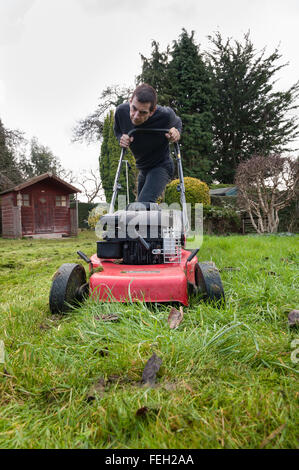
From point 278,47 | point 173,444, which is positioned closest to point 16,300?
point 173,444

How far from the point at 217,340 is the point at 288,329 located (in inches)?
19.0

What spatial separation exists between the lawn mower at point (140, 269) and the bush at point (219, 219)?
634 cm

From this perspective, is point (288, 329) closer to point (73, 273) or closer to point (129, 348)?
point (129, 348)

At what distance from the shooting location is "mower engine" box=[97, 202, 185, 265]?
2.05 metres

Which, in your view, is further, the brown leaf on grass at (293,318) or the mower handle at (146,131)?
the mower handle at (146,131)

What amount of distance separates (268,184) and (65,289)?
744cm

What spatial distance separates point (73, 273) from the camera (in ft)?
6.27

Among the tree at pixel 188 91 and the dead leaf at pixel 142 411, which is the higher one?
the tree at pixel 188 91

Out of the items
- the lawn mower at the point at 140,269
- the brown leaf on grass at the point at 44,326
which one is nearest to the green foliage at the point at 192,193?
the lawn mower at the point at 140,269

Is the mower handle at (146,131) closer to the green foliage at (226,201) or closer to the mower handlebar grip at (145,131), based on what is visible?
the mower handlebar grip at (145,131)

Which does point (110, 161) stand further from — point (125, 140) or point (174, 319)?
point (174, 319)

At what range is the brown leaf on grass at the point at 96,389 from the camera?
103cm

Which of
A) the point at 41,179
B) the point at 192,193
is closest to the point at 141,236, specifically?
the point at 192,193

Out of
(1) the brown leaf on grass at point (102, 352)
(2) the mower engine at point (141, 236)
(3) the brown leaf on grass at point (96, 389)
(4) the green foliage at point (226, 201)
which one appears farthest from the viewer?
(4) the green foliage at point (226, 201)
